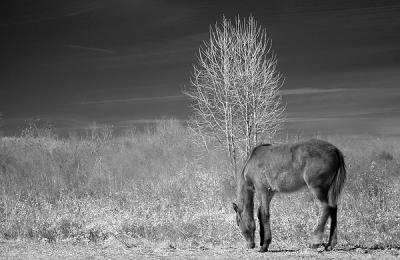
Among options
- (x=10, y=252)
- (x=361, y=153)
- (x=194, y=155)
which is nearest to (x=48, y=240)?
(x=10, y=252)

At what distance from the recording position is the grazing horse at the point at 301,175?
923cm

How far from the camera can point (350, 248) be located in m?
9.84

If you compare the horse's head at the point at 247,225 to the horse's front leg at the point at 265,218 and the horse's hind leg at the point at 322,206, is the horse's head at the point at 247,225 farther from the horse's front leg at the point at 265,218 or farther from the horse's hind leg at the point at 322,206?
the horse's hind leg at the point at 322,206

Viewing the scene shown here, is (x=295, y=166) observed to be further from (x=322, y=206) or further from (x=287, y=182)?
(x=322, y=206)

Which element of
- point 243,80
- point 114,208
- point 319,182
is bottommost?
point 114,208

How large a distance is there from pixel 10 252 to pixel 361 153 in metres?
29.2

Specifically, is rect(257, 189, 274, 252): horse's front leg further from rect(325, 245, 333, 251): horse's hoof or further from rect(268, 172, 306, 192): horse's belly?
rect(325, 245, 333, 251): horse's hoof

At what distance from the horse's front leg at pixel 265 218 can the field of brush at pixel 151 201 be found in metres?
1.23

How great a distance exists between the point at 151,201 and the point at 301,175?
10416 mm

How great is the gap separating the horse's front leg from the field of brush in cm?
123

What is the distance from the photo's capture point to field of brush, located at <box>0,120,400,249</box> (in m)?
12.8

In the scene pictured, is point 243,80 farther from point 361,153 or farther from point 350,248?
point 350,248

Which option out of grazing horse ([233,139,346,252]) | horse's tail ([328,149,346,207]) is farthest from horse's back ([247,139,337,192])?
horse's tail ([328,149,346,207])

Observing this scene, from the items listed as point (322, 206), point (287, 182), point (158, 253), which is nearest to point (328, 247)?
point (322, 206)
